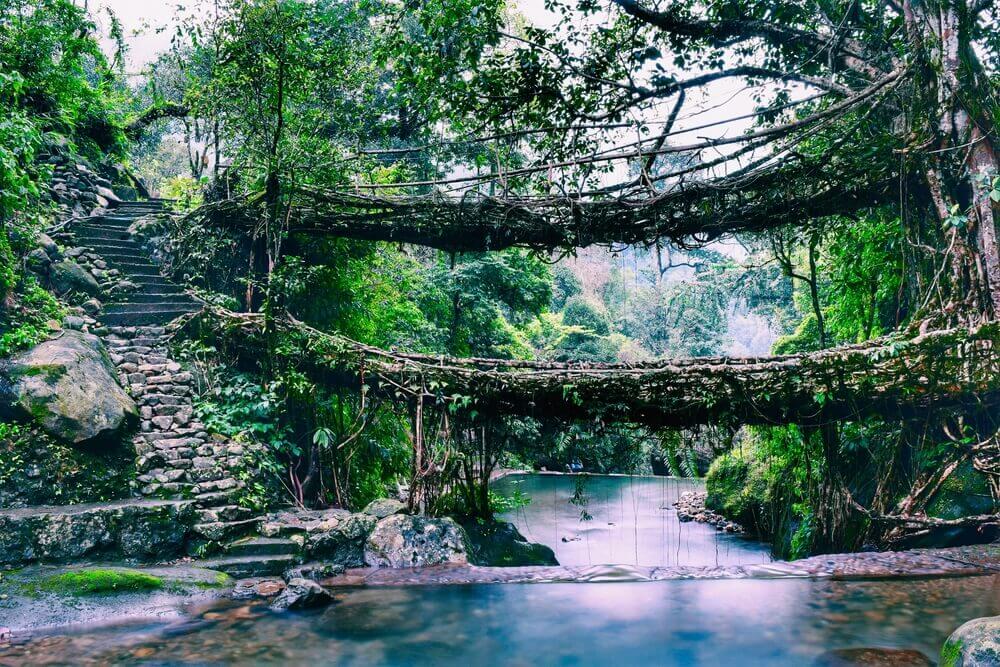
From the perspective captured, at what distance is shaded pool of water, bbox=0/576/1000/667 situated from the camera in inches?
187

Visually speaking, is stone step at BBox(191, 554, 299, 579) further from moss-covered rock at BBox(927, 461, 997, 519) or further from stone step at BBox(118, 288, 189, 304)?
moss-covered rock at BBox(927, 461, 997, 519)

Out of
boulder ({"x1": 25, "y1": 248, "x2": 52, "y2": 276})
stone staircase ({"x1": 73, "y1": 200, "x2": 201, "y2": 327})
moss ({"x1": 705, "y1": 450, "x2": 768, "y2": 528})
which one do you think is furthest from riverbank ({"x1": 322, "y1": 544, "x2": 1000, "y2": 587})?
boulder ({"x1": 25, "y1": 248, "x2": 52, "y2": 276})

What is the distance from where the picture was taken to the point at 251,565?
6.10 m

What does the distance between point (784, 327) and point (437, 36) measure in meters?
19.8

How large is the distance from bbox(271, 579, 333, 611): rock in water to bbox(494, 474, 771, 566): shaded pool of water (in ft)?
10.3

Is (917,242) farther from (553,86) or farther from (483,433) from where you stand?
(483,433)

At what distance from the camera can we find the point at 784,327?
2356 centimetres

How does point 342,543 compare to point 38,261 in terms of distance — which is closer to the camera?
point 342,543

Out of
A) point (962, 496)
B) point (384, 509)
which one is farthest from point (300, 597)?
point (962, 496)

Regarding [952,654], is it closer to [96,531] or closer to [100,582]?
[100,582]

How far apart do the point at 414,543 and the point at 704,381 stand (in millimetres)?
3484

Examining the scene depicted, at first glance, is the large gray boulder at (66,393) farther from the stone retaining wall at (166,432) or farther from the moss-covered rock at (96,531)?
the moss-covered rock at (96,531)

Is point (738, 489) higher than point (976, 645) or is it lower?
lower

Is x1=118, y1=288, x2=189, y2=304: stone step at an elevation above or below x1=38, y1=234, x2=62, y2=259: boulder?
below
